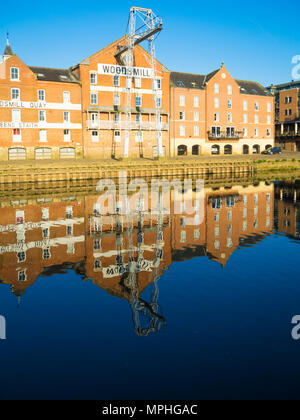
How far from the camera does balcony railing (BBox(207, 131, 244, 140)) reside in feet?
199

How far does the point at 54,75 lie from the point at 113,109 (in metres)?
8.72

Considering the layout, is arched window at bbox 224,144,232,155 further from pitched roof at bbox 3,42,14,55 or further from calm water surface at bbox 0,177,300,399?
calm water surface at bbox 0,177,300,399

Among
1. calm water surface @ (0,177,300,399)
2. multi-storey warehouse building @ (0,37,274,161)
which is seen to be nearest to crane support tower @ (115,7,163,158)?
multi-storey warehouse building @ (0,37,274,161)

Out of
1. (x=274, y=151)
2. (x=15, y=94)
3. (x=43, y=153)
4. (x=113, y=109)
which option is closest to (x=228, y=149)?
(x=274, y=151)

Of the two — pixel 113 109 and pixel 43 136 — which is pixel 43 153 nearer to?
pixel 43 136

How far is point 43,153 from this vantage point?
A: 48.5 meters

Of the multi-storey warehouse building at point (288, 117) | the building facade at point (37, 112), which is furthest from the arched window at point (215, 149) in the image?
the building facade at point (37, 112)

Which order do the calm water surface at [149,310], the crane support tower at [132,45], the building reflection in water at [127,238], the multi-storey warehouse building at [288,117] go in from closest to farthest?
the calm water surface at [149,310] → the building reflection in water at [127,238] → the crane support tower at [132,45] → the multi-storey warehouse building at [288,117]

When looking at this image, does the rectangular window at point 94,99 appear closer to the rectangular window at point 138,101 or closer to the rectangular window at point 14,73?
the rectangular window at point 138,101

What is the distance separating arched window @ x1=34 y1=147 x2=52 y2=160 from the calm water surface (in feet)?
92.2

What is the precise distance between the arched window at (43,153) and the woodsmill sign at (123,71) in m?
12.4

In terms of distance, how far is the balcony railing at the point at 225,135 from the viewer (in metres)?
60.7

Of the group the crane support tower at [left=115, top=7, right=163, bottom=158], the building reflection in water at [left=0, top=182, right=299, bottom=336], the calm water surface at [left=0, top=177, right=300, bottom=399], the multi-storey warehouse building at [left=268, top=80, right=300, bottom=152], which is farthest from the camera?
the multi-storey warehouse building at [left=268, top=80, right=300, bottom=152]
